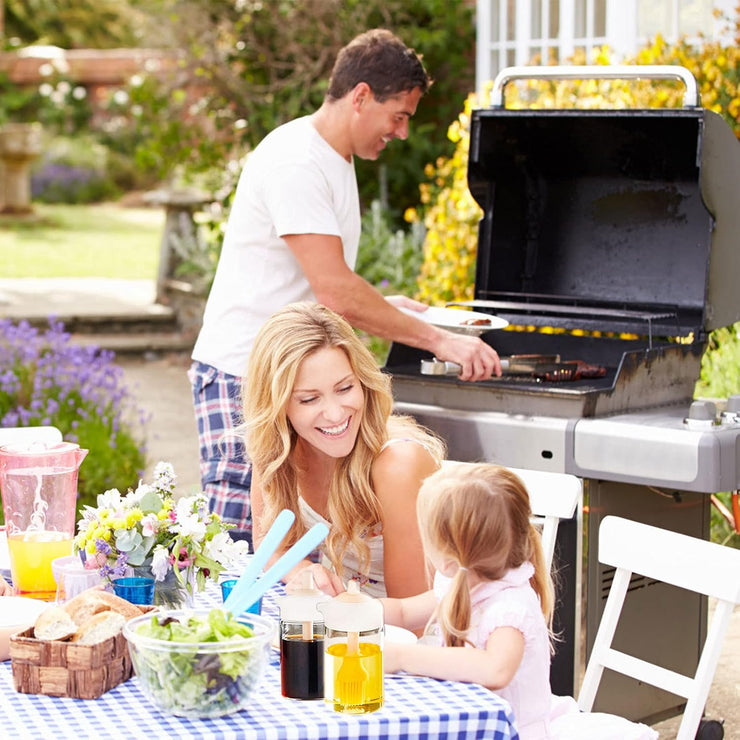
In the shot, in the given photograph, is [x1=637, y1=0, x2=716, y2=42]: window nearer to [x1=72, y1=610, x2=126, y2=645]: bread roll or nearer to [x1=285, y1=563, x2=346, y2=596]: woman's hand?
[x1=285, y1=563, x2=346, y2=596]: woman's hand

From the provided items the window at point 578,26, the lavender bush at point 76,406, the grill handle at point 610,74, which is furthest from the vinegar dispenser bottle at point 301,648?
the window at point 578,26

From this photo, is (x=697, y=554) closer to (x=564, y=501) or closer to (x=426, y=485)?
(x=564, y=501)

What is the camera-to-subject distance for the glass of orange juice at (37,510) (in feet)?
8.33

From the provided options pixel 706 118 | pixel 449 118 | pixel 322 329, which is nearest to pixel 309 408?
pixel 322 329

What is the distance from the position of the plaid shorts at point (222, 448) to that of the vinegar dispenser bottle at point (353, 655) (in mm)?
1568

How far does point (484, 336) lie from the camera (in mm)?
4281

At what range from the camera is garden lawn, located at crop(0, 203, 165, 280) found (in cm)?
1371

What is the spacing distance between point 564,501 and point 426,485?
3.13 ft

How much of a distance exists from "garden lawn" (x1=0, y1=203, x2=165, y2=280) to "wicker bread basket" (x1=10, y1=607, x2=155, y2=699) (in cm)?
1144

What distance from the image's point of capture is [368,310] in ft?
12.1

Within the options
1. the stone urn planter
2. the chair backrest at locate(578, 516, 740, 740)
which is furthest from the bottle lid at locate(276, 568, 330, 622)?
the stone urn planter

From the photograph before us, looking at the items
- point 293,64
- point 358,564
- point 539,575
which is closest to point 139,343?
point 293,64

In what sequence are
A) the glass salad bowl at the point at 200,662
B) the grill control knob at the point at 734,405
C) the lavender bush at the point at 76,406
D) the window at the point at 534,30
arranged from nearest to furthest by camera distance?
1. the glass salad bowl at the point at 200,662
2. the grill control knob at the point at 734,405
3. the lavender bush at the point at 76,406
4. the window at the point at 534,30

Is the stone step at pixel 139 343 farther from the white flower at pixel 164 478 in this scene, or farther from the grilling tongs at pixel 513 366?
the white flower at pixel 164 478
